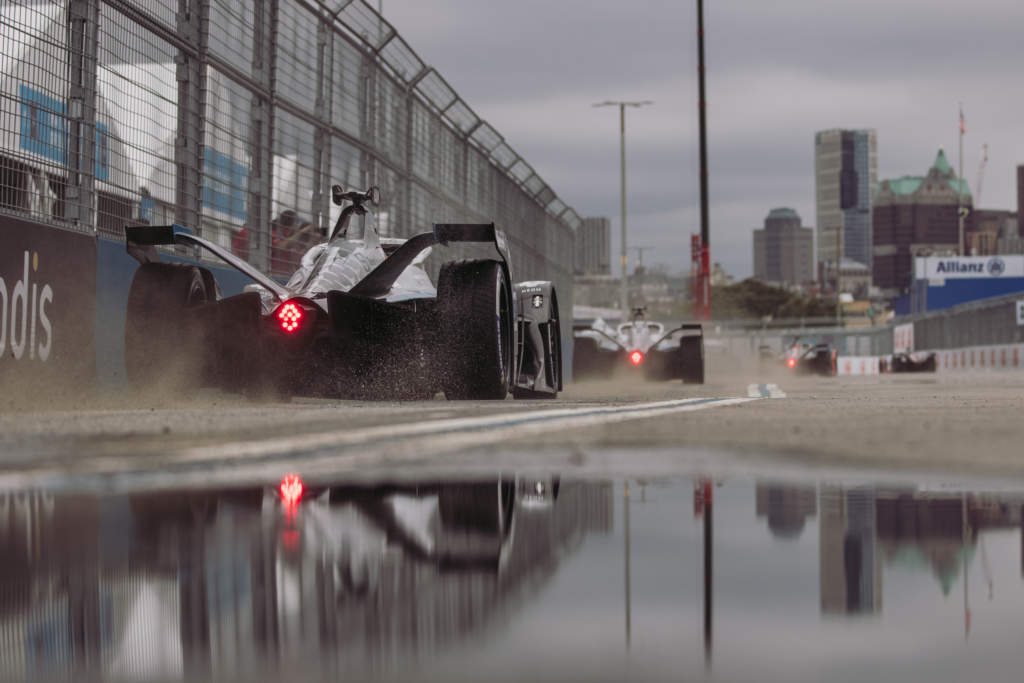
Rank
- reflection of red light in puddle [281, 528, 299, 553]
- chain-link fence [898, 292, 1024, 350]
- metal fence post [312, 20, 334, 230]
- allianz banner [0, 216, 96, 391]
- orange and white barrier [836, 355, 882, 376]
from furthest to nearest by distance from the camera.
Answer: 1. orange and white barrier [836, 355, 882, 376]
2. chain-link fence [898, 292, 1024, 350]
3. metal fence post [312, 20, 334, 230]
4. allianz banner [0, 216, 96, 391]
5. reflection of red light in puddle [281, 528, 299, 553]

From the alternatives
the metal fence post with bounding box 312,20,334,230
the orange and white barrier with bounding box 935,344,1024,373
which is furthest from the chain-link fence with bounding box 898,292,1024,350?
the metal fence post with bounding box 312,20,334,230

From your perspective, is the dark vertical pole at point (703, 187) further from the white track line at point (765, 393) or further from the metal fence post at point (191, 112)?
the metal fence post at point (191, 112)

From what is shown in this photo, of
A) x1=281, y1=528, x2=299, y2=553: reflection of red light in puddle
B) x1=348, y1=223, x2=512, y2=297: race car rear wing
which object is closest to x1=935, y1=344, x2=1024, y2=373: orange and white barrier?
x1=348, y1=223, x2=512, y2=297: race car rear wing

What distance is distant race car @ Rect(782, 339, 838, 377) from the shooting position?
42.2 metres

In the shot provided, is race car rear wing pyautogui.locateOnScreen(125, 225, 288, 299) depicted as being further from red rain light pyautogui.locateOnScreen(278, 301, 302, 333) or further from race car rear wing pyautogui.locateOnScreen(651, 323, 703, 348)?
race car rear wing pyautogui.locateOnScreen(651, 323, 703, 348)

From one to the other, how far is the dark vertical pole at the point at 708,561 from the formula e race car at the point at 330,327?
5459 millimetres

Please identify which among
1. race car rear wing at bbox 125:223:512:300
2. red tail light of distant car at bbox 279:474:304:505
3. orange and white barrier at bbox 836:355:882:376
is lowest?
red tail light of distant car at bbox 279:474:304:505

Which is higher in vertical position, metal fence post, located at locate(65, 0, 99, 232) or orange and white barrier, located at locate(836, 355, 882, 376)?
metal fence post, located at locate(65, 0, 99, 232)

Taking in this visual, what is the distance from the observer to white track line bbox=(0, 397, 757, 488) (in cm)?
434

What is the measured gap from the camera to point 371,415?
294 inches

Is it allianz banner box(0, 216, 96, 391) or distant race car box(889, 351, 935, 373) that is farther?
distant race car box(889, 351, 935, 373)

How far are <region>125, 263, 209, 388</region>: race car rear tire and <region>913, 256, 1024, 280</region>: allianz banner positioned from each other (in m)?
96.8

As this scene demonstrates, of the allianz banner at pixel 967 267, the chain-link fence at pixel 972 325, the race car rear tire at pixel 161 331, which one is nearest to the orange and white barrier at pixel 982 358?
Result: the chain-link fence at pixel 972 325

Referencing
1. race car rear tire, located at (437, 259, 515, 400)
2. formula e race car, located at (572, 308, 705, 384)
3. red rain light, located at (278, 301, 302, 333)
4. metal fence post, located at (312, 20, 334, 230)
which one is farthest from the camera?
formula e race car, located at (572, 308, 705, 384)
